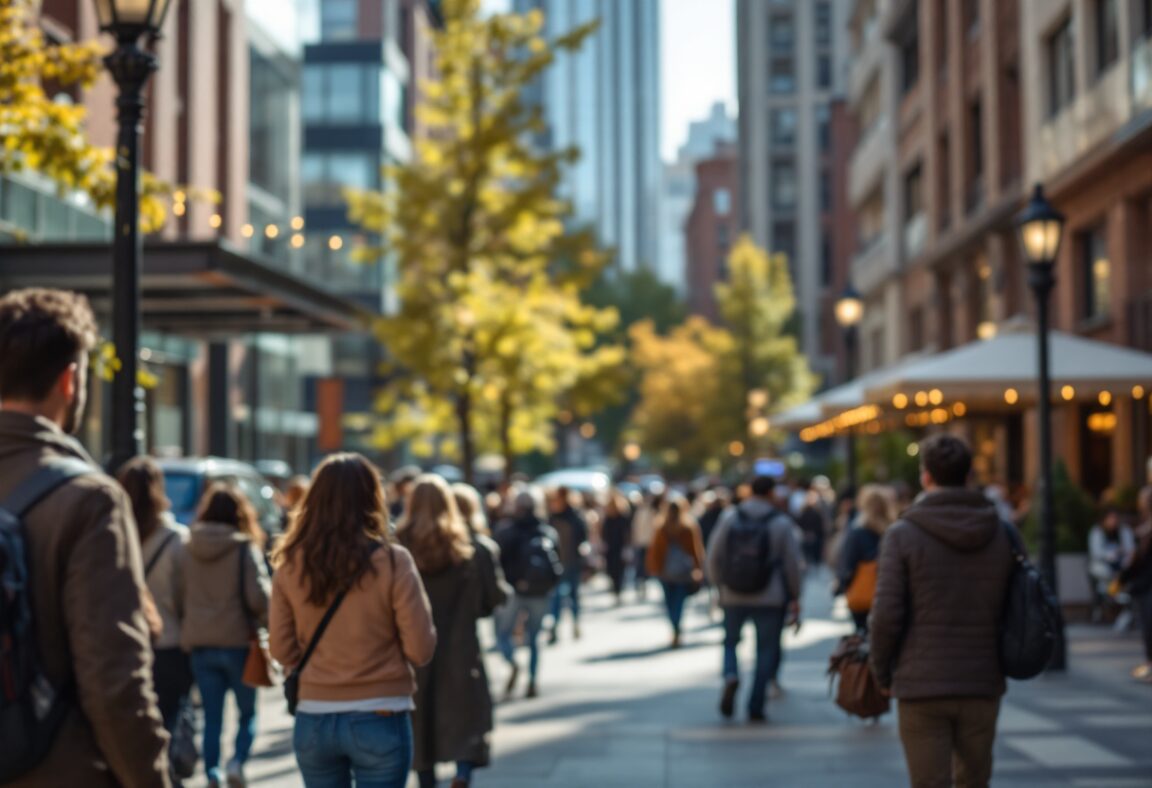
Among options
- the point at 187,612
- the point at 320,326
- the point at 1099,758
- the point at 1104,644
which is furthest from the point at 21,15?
the point at 320,326

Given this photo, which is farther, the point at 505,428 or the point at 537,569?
the point at 505,428

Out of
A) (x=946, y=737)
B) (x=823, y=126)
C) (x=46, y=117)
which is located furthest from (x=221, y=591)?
(x=823, y=126)

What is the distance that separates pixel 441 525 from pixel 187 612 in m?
1.76

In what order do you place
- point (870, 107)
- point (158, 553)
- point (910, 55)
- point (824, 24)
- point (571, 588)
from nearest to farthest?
point (158, 553) → point (571, 588) → point (910, 55) → point (870, 107) → point (824, 24)

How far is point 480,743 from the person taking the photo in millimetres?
8742

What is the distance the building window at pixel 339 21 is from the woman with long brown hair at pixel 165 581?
54.5 metres

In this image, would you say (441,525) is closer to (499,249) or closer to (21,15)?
(21,15)

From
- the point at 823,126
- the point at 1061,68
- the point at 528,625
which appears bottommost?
the point at 528,625

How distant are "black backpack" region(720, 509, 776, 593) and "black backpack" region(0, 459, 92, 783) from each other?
31.6 feet

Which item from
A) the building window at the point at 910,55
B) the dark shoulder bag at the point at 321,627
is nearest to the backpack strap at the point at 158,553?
the dark shoulder bag at the point at 321,627

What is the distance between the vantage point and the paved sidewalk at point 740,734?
10406mm

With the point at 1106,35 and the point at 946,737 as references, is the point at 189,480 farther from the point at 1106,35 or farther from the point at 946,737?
the point at 1106,35

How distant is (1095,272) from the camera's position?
28.8 metres

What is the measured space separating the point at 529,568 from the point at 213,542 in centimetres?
563
